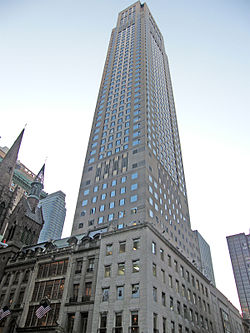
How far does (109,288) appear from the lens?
44.4m

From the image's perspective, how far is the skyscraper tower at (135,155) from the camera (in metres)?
74.1

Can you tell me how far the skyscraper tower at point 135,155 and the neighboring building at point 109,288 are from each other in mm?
12492

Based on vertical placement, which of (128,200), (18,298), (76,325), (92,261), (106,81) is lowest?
(76,325)

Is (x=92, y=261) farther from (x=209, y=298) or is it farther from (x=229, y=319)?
(x=229, y=319)

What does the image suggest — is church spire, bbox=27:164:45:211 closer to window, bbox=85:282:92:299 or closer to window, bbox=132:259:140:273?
window, bbox=85:282:92:299

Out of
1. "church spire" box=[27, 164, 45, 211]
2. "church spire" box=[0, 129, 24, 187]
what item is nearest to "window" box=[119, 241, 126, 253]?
"church spire" box=[0, 129, 24, 187]

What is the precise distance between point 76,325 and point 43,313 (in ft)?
18.2

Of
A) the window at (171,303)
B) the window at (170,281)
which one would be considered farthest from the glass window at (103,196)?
the window at (171,303)

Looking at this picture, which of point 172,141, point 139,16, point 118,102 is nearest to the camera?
point 118,102

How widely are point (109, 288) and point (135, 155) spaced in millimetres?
44304

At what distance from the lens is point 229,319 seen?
244 feet

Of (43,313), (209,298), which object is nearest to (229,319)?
(209,298)

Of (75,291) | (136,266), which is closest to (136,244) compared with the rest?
(136,266)

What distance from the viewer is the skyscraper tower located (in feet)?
243
